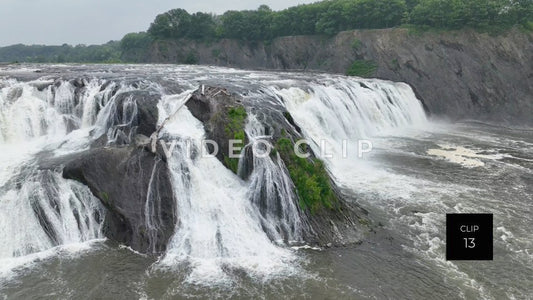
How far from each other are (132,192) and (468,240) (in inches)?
407

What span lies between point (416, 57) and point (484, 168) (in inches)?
924

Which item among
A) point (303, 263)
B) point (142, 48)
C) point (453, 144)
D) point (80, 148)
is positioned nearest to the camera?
point (303, 263)

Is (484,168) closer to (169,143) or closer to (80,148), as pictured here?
(169,143)

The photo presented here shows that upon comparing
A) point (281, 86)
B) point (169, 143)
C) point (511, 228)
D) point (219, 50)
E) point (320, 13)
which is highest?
point (320, 13)

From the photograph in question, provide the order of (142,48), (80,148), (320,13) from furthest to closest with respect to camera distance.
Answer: (142,48)
(320,13)
(80,148)

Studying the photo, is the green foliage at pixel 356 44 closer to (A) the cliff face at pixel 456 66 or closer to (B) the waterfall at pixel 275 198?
(A) the cliff face at pixel 456 66

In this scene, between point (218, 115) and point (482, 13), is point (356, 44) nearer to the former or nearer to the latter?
point (482, 13)

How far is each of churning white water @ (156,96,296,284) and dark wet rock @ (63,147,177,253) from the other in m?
0.39

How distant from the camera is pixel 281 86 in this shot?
2402 centimetres

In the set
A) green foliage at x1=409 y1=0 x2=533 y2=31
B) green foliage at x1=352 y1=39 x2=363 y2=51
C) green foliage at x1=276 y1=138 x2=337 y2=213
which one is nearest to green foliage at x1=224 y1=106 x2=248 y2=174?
green foliage at x1=276 y1=138 x2=337 y2=213

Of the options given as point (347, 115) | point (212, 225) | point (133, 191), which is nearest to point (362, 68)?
point (347, 115)

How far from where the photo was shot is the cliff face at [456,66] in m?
34.4

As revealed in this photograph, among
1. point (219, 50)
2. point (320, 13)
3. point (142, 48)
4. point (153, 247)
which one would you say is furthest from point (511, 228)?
point (142, 48)

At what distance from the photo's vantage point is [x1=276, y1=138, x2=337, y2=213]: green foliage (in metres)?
12.5
